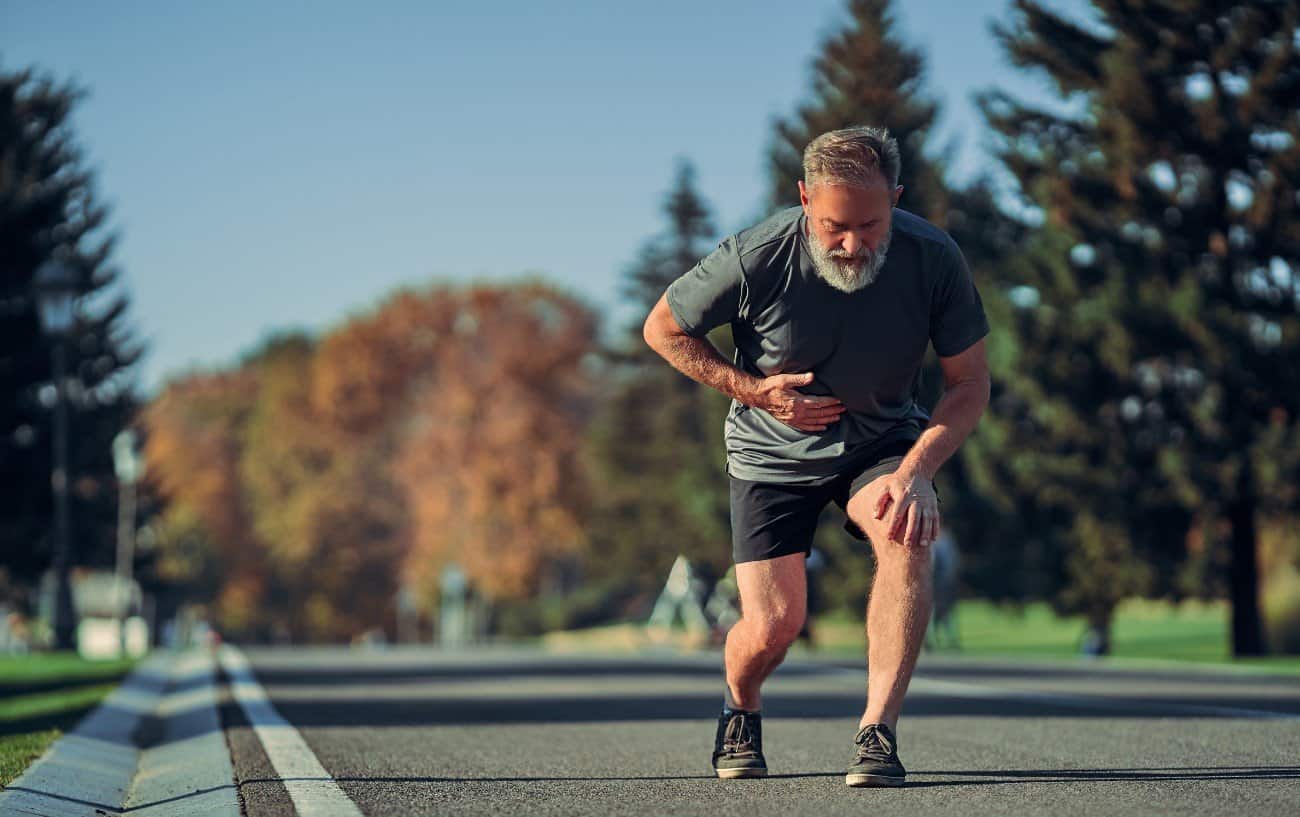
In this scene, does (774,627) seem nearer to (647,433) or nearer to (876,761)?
(876,761)

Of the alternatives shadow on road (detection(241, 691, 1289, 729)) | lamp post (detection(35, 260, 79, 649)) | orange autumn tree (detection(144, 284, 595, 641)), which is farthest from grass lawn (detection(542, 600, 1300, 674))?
shadow on road (detection(241, 691, 1289, 729))

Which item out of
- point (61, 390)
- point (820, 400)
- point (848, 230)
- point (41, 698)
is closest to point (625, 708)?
point (820, 400)

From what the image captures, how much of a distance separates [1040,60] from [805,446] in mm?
24499

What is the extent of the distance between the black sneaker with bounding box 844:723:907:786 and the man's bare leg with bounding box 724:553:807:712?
461 mm

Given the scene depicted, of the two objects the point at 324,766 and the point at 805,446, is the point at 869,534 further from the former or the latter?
the point at 324,766

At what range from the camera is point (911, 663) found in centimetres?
643

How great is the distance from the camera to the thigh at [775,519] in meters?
6.63

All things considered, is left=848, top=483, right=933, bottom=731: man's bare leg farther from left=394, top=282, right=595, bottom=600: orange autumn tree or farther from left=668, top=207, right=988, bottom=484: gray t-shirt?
left=394, top=282, right=595, bottom=600: orange autumn tree

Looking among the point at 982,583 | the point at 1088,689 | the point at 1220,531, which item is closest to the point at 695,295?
the point at 1088,689

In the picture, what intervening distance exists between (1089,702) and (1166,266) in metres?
18.9

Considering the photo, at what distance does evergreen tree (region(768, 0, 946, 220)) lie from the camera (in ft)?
135

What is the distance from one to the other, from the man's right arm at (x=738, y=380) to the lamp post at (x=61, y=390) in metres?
19.1

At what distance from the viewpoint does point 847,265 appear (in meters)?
6.22

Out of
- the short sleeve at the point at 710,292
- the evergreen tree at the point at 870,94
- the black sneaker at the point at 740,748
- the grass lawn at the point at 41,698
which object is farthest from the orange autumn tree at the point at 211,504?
the short sleeve at the point at 710,292
